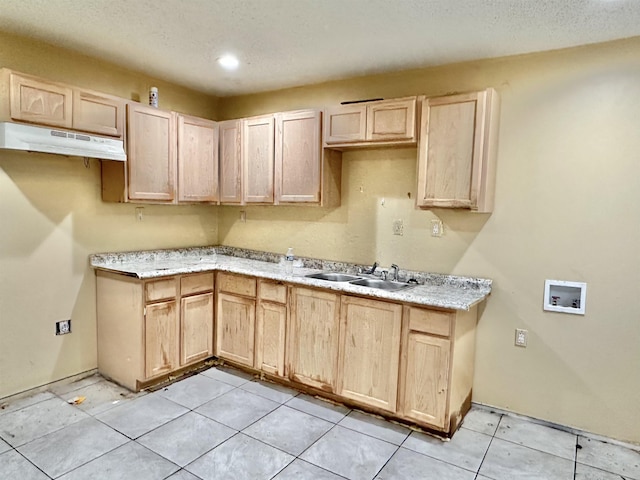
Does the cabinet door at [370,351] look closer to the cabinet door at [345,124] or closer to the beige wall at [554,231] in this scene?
the beige wall at [554,231]

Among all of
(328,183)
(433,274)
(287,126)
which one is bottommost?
(433,274)

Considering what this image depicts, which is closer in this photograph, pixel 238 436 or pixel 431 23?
pixel 431 23

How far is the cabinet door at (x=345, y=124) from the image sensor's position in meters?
3.02

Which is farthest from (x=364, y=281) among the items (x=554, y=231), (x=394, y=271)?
(x=554, y=231)

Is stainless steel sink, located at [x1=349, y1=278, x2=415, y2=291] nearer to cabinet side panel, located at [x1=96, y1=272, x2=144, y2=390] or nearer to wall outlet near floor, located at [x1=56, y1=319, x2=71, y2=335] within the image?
cabinet side panel, located at [x1=96, y1=272, x2=144, y2=390]

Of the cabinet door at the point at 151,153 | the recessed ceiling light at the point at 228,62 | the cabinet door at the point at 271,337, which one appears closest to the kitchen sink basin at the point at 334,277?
the cabinet door at the point at 271,337

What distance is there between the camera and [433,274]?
3086 mm

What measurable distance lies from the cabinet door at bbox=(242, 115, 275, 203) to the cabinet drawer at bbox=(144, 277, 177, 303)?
103cm

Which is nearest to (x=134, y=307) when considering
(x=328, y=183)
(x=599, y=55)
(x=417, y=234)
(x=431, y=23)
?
(x=328, y=183)

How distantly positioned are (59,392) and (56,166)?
1708 millimetres

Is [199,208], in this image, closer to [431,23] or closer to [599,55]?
[431,23]

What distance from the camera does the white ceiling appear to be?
2164mm

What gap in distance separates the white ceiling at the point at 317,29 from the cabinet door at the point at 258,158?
517mm

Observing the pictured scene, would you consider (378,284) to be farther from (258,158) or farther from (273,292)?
(258,158)
